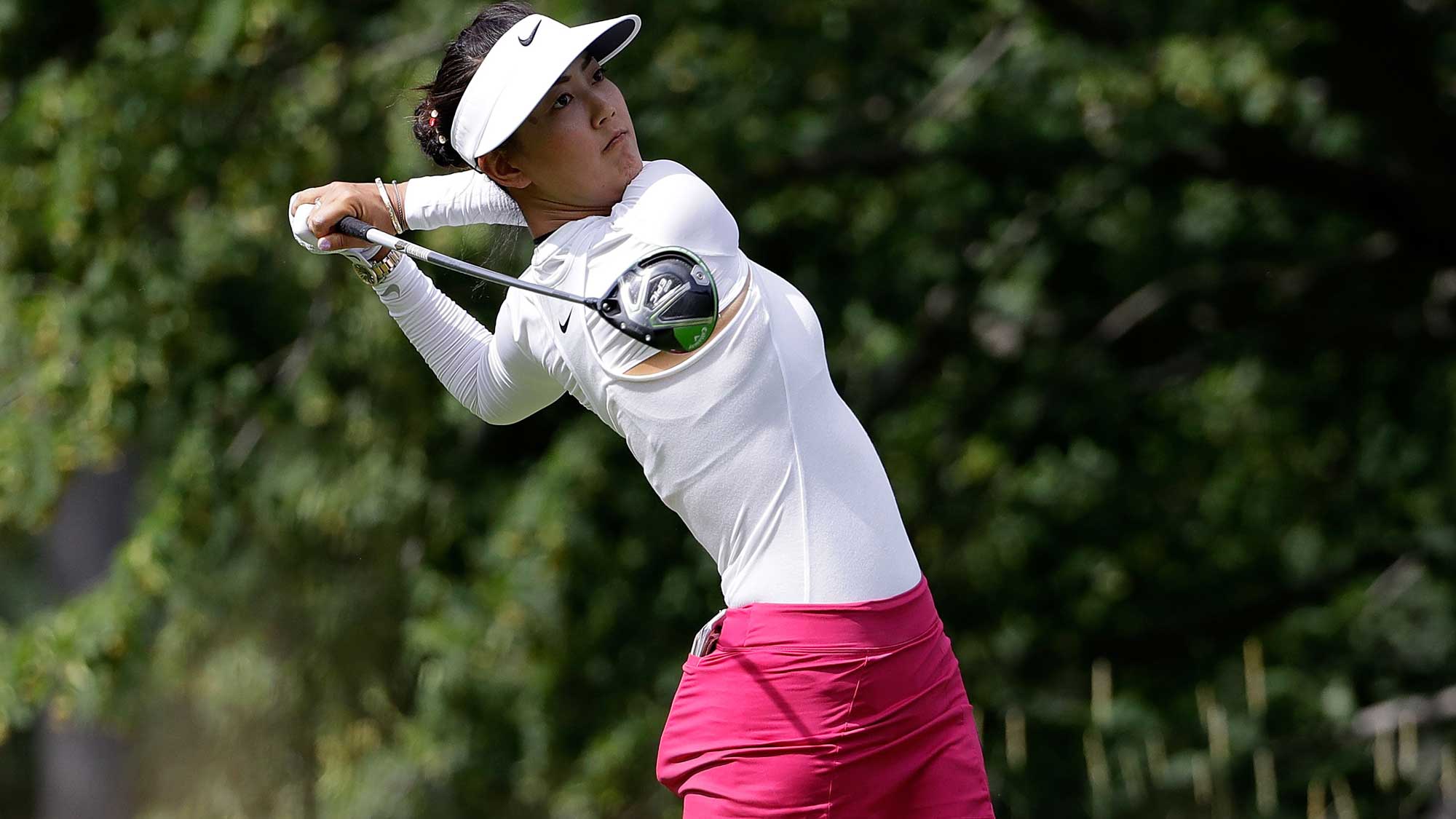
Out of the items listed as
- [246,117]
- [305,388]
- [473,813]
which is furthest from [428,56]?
[473,813]

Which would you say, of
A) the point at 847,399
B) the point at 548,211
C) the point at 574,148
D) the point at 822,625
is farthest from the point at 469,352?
the point at 847,399

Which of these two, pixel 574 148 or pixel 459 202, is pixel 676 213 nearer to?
pixel 574 148

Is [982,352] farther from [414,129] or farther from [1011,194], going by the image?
[414,129]

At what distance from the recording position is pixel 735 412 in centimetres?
199

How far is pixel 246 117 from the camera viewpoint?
5895 millimetres

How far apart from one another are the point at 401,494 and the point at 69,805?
116 inches

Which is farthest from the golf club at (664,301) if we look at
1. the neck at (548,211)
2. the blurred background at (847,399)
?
the blurred background at (847,399)

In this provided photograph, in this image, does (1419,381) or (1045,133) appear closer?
(1045,133)

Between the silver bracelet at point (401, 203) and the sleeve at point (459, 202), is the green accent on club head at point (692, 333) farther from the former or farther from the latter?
the silver bracelet at point (401, 203)

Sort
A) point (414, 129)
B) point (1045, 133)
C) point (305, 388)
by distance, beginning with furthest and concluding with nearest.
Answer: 1. point (1045, 133)
2. point (305, 388)
3. point (414, 129)

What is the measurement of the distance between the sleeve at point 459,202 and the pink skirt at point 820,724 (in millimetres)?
624

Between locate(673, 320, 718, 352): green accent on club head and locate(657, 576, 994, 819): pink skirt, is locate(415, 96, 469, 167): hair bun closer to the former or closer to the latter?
locate(673, 320, 718, 352): green accent on club head

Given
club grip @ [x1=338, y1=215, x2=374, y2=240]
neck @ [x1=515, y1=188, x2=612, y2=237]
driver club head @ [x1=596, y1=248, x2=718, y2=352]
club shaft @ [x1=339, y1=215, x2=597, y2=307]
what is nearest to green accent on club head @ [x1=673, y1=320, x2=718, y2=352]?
driver club head @ [x1=596, y1=248, x2=718, y2=352]

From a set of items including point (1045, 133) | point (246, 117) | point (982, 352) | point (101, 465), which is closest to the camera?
point (101, 465)
